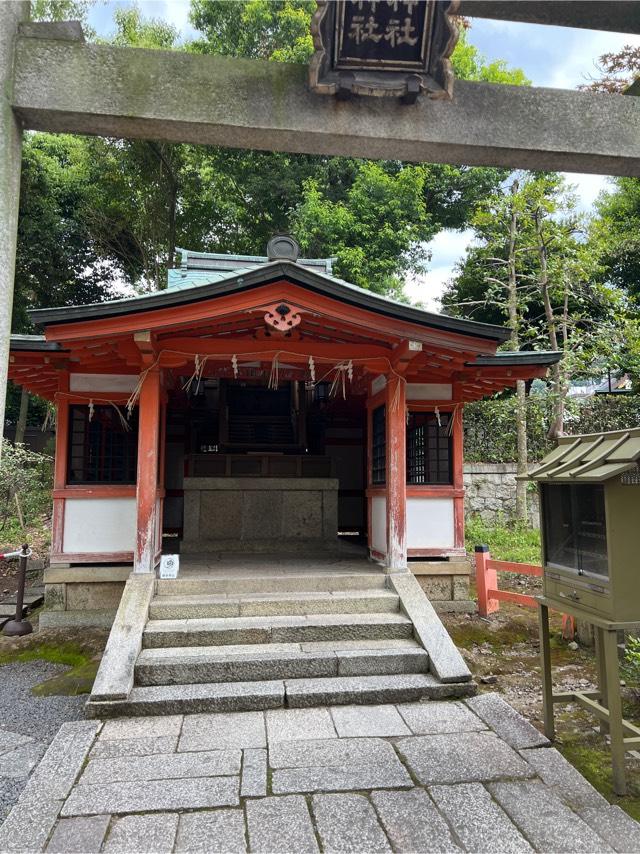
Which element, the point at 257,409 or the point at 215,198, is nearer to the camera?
the point at 257,409

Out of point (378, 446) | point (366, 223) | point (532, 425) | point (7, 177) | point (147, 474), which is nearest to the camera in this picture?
point (7, 177)

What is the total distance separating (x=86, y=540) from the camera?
23.2 feet

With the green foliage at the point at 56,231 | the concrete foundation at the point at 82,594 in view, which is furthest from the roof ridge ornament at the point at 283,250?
the green foliage at the point at 56,231

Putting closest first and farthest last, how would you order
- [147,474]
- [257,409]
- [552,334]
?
1. [147,474]
2. [257,409]
3. [552,334]

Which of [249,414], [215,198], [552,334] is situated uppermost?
[215,198]

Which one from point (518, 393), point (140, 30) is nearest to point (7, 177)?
point (518, 393)

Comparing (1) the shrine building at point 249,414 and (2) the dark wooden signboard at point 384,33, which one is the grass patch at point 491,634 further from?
(2) the dark wooden signboard at point 384,33

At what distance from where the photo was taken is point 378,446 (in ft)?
25.3

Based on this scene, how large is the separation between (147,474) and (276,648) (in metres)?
2.41

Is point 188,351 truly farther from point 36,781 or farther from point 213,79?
point 36,781

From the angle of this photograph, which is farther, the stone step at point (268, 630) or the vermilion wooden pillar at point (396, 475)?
the vermilion wooden pillar at point (396, 475)

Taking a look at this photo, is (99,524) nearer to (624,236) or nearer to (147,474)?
(147,474)

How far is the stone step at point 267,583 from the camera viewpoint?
19.2 feet

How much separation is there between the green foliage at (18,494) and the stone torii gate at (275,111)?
35.5ft
